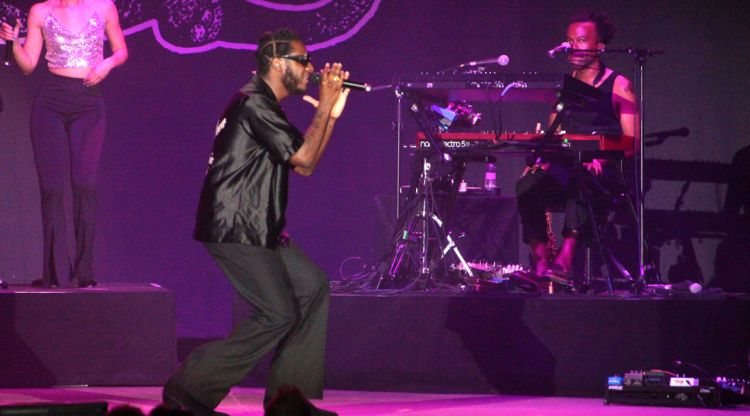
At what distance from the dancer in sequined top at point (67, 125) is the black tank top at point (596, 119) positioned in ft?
10.6

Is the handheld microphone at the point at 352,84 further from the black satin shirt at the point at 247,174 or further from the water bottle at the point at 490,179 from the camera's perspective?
the water bottle at the point at 490,179

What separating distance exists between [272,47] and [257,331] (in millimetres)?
1323

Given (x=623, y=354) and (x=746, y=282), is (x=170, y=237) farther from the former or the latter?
(x=746, y=282)

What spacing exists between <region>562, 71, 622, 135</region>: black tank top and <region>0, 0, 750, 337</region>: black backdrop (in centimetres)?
124

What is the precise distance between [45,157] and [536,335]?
3.48 metres

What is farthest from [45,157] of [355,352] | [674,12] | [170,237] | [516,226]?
[674,12]

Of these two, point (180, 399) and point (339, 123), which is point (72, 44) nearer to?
point (339, 123)

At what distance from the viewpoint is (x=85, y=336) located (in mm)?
7047

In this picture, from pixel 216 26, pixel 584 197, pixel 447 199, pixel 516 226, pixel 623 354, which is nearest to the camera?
pixel 623 354

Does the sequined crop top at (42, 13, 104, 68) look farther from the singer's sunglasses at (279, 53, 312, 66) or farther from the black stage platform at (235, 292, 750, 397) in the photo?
the singer's sunglasses at (279, 53, 312, 66)

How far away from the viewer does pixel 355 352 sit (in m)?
7.00

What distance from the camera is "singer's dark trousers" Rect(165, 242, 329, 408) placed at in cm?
491

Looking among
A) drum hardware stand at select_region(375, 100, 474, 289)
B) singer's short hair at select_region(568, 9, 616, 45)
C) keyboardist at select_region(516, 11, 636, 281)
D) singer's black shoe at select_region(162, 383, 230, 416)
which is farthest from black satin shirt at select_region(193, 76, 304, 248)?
singer's short hair at select_region(568, 9, 616, 45)

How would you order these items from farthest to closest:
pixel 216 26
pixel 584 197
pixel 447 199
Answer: pixel 216 26 → pixel 447 199 → pixel 584 197
